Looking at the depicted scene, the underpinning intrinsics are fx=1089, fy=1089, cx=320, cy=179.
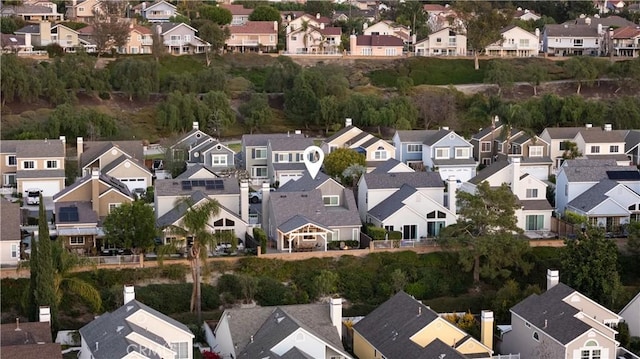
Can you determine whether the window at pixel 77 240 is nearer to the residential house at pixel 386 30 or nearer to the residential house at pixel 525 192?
the residential house at pixel 525 192

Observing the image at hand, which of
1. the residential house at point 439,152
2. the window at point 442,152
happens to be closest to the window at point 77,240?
the residential house at point 439,152

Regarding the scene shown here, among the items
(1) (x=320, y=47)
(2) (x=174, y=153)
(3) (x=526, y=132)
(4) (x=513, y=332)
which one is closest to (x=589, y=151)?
(3) (x=526, y=132)

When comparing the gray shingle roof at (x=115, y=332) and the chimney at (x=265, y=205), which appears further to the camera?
the chimney at (x=265, y=205)

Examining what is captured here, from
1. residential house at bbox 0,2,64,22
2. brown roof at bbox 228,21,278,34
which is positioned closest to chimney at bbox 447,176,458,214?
brown roof at bbox 228,21,278,34

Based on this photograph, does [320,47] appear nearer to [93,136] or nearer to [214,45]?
[214,45]

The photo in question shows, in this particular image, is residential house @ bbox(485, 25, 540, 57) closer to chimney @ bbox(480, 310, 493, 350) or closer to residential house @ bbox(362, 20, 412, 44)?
residential house @ bbox(362, 20, 412, 44)

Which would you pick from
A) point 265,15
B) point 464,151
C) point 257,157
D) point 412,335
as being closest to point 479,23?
point 265,15

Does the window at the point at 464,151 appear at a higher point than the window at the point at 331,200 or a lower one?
higher

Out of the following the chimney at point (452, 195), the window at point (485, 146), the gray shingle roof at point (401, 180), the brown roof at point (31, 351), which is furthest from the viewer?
the window at point (485, 146)
